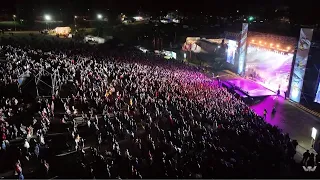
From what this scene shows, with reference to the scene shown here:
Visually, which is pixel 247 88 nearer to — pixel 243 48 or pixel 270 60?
pixel 270 60

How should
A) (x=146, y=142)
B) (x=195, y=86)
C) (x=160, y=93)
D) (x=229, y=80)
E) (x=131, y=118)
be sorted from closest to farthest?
(x=146, y=142)
(x=131, y=118)
(x=160, y=93)
(x=195, y=86)
(x=229, y=80)

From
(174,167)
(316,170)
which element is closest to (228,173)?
(174,167)

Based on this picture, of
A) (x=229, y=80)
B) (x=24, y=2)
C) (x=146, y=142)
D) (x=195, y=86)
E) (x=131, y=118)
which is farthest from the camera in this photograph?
(x=24, y=2)

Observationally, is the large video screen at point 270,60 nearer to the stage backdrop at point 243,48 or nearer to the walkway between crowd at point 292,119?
the stage backdrop at point 243,48

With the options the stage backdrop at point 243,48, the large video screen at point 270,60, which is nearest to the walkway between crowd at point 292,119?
the large video screen at point 270,60

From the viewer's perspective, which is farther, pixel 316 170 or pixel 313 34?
pixel 313 34

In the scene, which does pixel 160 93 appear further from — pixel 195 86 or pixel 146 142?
→ pixel 146 142
